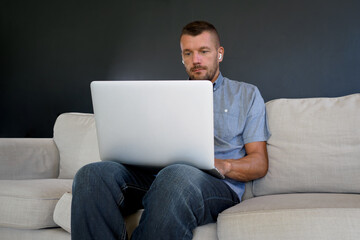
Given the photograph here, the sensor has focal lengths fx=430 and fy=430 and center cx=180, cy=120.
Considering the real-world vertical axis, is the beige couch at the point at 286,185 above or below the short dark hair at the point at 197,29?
below

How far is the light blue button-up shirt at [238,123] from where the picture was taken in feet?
5.85

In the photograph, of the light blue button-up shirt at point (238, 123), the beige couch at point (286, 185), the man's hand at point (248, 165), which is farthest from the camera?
the light blue button-up shirt at point (238, 123)

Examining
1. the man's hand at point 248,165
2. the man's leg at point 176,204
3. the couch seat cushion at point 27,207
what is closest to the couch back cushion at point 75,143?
the couch seat cushion at point 27,207

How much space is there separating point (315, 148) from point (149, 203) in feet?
2.70

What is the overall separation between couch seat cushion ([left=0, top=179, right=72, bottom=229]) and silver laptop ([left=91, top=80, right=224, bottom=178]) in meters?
0.50

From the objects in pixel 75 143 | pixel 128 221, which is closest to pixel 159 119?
pixel 128 221

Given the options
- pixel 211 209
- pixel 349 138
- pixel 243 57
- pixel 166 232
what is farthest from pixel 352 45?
pixel 166 232

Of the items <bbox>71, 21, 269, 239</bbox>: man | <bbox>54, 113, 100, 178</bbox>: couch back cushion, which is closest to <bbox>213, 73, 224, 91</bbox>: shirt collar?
<bbox>71, 21, 269, 239</bbox>: man

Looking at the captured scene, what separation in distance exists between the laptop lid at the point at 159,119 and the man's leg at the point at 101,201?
0.31 feet

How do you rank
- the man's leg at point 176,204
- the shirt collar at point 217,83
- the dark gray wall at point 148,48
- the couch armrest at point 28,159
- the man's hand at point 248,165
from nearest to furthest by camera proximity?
the man's leg at point 176,204, the man's hand at point 248,165, the shirt collar at point 217,83, the couch armrest at point 28,159, the dark gray wall at point 148,48

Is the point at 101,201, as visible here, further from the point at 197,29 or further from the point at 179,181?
the point at 197,29

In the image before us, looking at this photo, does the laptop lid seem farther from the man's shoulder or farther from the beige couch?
the man's shoulder

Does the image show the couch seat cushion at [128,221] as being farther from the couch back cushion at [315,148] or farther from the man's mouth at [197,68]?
the man's mouth at [197,68]

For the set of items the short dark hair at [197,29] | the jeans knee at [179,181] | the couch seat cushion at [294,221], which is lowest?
the couch seat cushion at [294,221]
